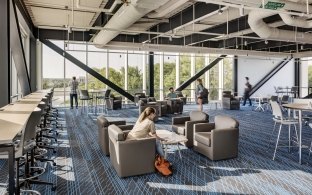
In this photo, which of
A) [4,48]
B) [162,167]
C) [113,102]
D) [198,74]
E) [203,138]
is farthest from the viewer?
[198,74]

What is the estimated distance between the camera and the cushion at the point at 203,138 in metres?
5.08

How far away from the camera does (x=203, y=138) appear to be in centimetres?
522

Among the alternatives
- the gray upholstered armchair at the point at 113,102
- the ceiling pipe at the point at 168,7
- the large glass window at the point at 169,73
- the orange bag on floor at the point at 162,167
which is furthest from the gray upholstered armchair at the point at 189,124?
the large glass window at the point at 169,73

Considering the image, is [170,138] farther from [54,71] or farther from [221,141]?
[54,71]

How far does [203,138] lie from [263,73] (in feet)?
53.3

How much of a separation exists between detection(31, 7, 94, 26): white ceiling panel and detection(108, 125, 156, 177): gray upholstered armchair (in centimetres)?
649

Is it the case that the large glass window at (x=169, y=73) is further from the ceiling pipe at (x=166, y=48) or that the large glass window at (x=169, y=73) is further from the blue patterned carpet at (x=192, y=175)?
the blue patterned carpet at (x=192, y=175)

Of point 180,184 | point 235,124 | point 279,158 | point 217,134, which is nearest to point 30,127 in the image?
point 180,184

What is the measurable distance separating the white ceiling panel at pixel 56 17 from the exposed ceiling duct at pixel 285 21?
17.9ft

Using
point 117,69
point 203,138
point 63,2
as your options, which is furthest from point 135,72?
point 203,138

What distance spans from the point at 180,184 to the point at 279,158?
2400 millimetres

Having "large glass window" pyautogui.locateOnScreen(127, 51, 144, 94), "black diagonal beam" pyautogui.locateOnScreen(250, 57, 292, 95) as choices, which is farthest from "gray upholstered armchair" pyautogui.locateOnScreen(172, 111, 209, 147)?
"black diagonal beam" pyautogui.locateOnScreen(250, 57, 292, 95)

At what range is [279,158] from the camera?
17.2ft

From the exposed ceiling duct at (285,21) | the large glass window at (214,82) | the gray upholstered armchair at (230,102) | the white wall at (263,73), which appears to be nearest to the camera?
the exposed ceiling duct at (285,21)
